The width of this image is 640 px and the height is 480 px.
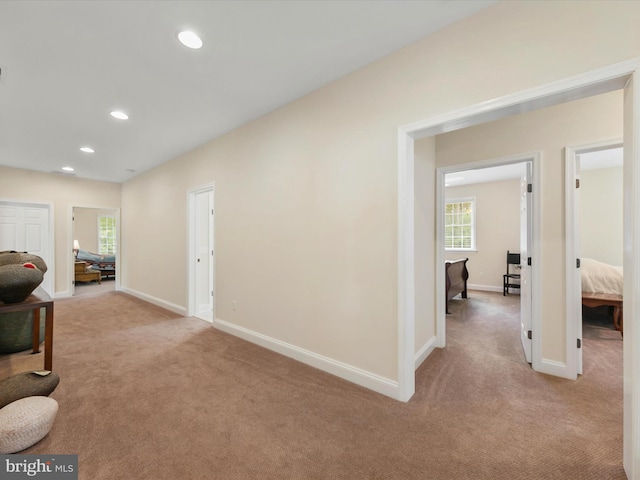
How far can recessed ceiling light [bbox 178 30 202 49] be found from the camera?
1.86 metres

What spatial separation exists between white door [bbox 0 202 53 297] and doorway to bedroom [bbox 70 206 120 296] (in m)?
1.25

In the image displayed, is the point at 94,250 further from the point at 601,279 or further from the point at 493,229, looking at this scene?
the point at 601,279

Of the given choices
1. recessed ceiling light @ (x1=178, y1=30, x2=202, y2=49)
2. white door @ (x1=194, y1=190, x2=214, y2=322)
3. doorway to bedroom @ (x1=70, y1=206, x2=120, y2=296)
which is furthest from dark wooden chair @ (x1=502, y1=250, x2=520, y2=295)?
doorway to bedroom @ (x1=70, y1=206, x2=120, y2=296)

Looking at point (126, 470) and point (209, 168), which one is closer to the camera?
point (126, 470)

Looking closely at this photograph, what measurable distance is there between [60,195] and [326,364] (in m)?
6.98

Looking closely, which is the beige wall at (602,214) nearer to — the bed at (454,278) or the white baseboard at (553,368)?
the bed at (454,278)

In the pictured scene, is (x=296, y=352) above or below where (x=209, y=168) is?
below

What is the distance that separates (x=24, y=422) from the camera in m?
1.51

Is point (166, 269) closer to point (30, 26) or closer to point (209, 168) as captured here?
point (209, 168)

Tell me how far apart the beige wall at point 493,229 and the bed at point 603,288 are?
97.8 inches

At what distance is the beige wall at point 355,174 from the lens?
4.98 ft

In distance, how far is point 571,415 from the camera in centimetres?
187

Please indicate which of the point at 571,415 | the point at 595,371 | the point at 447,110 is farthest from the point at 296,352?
the point at 595,371

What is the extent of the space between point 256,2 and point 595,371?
4086 mm
